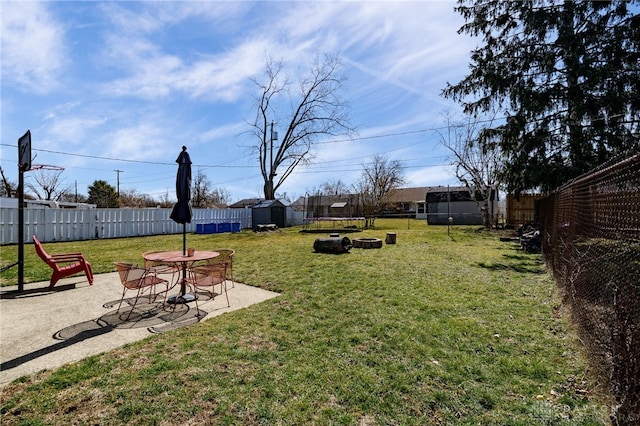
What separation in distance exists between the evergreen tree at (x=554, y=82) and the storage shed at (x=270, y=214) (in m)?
14.4

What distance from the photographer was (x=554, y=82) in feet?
31.1

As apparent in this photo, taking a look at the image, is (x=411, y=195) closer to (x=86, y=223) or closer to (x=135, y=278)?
(x=86, y=223)

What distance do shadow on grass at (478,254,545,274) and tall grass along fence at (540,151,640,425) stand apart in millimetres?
2262

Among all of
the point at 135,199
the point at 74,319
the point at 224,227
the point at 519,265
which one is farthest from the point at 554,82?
the point at 135,199

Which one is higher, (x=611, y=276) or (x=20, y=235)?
(x=20, y=235)

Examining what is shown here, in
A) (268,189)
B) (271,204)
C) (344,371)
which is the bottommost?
(344,371)

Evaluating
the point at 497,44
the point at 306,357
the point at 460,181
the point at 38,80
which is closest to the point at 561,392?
the point at 306,357

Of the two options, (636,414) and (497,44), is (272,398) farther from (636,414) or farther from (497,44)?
(497,44)

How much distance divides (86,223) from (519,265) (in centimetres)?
1794

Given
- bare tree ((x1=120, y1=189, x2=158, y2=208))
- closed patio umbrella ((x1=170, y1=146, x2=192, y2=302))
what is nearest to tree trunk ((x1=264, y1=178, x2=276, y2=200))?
bare tree ((x1=120, y1=189, x2=158, y2=208))

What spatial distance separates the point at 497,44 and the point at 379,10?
4699 millimetres

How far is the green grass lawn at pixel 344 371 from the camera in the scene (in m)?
2.05

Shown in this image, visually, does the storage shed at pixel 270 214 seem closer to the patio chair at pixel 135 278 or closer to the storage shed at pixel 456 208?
the storage shed at pixel 456 208

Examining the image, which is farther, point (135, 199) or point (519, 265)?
point (135, 199)
